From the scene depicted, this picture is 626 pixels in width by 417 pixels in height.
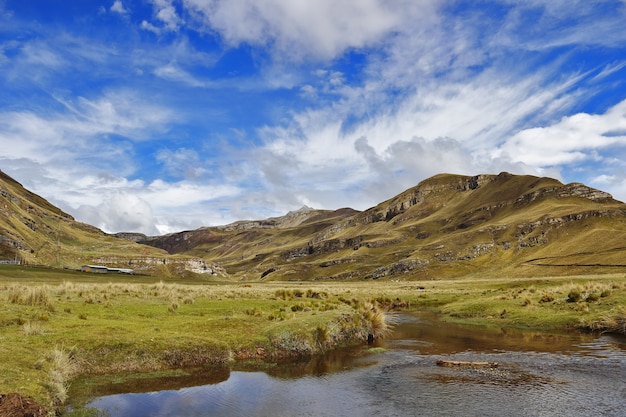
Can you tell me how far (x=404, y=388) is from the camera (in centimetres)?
2095

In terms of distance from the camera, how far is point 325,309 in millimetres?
40719

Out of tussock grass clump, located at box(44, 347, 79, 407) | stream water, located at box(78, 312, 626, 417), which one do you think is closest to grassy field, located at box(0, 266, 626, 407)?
tussock grass clump, located at box(44, 347, 79, 407)

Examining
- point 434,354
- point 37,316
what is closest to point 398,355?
point 434,354

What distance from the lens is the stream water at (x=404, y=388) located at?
17.8m

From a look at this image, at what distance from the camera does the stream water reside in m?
17.8

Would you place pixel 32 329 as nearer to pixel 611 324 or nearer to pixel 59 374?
pixel 59 374

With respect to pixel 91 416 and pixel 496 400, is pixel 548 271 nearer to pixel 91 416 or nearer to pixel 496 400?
pixel 496 400

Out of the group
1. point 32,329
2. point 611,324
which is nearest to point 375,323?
point 611,324

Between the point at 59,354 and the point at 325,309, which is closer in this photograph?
the point at 59,354

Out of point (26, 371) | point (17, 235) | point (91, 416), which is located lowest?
point (91, 416)

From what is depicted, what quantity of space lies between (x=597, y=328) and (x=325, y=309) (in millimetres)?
23148

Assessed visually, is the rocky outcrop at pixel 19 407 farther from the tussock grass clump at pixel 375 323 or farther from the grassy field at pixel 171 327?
the tussock grass clump at pixel 375 323

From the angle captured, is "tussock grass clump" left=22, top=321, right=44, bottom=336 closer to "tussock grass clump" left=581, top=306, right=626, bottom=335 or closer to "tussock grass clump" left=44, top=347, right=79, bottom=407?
"tussock grass clump" left=44, top=347, right=79, bottom=407

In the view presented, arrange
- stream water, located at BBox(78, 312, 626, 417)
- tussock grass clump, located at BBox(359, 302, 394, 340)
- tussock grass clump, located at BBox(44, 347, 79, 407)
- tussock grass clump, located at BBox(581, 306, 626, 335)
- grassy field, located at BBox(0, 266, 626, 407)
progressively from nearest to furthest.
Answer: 1. tussock grass clump, located at BBox(44, 347, 79, 407)
2. stream water, located at BBox(78, 312, 626, 417)
3. grassy field, located at BBox(0, 266, 626, 407)
4. tussock grass clump, located at BBox(581, 306, 626, 335)
5. tussock grass clump, located at BBox(359, 302, 394, 340)
